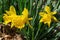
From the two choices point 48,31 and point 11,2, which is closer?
point 48,31

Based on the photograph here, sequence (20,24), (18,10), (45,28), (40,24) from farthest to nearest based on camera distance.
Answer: (18,10), (45,28), (40,24), (20,24)

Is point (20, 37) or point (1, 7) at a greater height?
point (1, 7)

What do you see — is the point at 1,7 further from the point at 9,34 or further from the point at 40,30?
the point at 40,30

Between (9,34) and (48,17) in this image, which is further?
(9,34)

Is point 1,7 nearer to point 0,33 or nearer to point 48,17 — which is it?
point 0,33

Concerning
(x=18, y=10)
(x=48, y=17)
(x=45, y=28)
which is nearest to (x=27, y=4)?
(x=18, y=10)

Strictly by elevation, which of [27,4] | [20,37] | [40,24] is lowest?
[20,37]

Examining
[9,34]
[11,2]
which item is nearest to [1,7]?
[11,2]

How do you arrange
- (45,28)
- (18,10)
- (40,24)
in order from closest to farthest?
1. (40,24)
2. (45,28)
3. (18,10)

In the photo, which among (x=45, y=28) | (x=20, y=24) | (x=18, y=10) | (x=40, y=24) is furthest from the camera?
(x=18, y=10)
